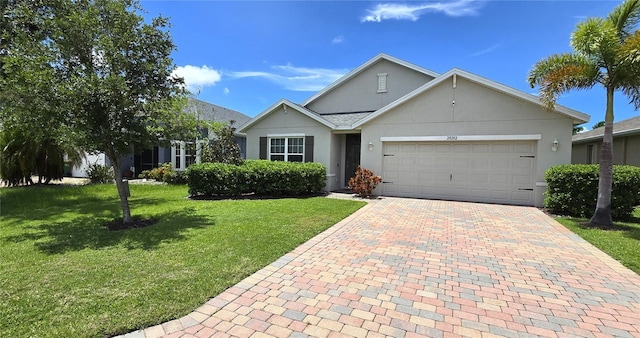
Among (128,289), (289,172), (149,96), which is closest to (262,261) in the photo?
(128,289)

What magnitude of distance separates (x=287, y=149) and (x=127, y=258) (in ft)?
33.9

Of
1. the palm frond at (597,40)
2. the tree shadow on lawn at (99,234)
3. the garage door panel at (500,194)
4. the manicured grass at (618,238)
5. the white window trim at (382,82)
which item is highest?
the white window trim at (382,82)

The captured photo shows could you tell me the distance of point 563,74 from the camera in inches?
310

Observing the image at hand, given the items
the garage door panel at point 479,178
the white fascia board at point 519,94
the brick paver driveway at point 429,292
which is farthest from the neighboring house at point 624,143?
the brick paver driveway at point 429,292

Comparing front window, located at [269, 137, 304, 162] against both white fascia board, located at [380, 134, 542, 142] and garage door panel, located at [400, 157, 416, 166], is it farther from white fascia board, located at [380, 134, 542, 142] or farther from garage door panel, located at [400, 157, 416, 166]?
garage door panel, located at [400, 157, 416, 166]

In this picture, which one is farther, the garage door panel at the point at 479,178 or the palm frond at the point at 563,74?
the garage door panel at the point at 479,178

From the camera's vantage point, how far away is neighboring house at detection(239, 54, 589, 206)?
418 inches

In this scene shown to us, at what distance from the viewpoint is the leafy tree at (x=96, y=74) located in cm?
612

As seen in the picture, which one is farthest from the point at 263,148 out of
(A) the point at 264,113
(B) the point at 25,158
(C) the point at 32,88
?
(B) the point at 25,158

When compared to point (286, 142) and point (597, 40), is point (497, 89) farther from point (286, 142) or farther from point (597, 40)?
point (286, 142)

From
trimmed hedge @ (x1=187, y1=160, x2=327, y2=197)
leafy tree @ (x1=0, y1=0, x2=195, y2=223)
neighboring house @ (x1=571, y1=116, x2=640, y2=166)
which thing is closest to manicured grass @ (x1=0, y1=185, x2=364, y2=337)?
leafy tree @ (x1=0, y1=0, x2=195, y2=223)

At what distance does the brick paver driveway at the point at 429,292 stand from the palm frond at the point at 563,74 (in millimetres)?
4126

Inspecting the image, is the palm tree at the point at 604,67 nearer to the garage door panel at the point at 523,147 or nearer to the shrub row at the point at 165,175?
the garage door panel at the point at 523,147

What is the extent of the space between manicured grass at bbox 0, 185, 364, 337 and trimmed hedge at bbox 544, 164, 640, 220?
622 centimetres
